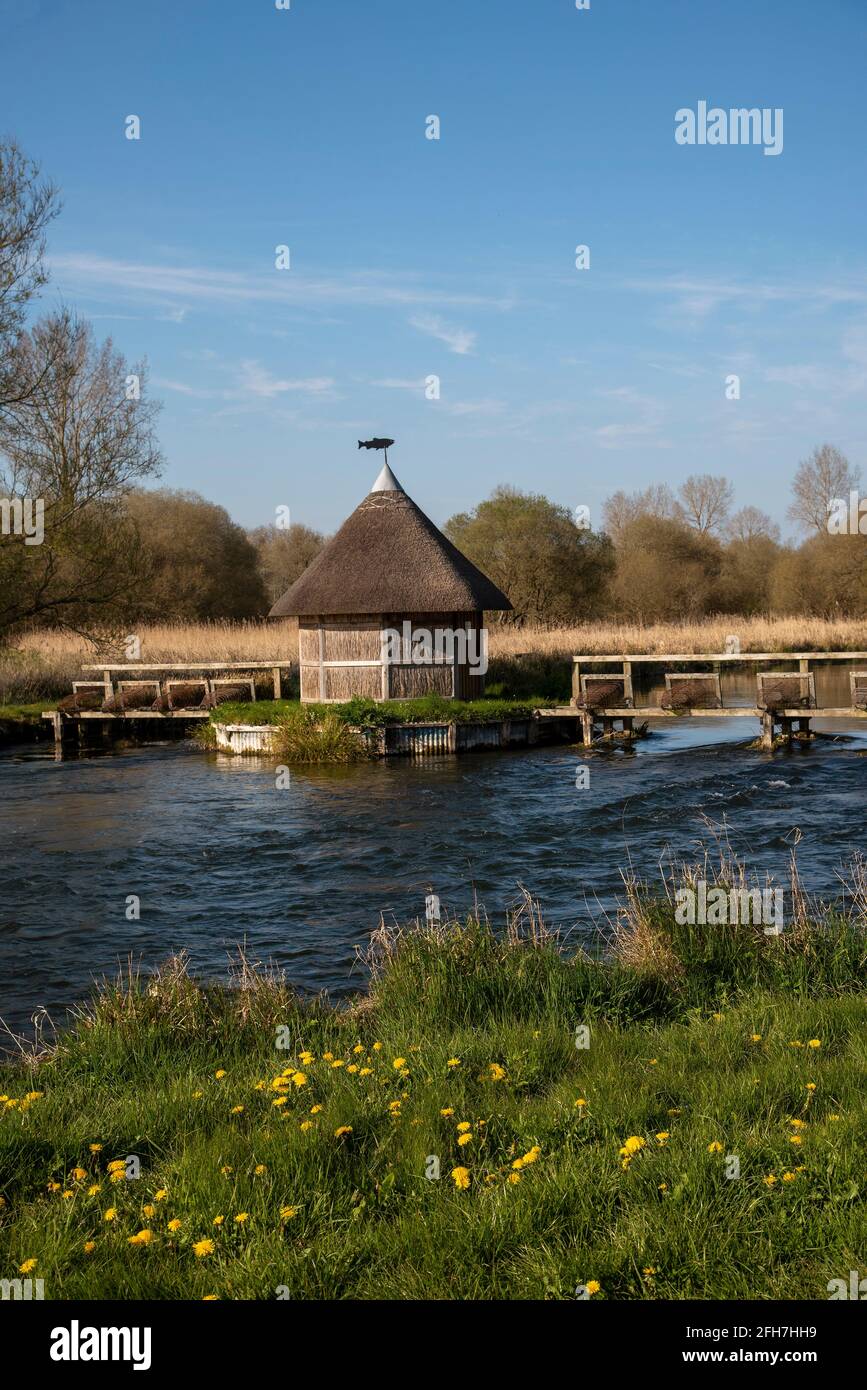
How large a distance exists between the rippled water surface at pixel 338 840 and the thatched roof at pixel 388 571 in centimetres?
393

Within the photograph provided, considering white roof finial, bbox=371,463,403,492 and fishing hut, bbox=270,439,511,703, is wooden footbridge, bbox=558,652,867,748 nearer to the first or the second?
fishing hut, bbox=270,439,511,703

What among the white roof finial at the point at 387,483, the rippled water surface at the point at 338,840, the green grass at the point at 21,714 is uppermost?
the white roof finial at the point at 387,483

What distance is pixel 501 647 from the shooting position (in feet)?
114

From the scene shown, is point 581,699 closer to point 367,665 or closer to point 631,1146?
point 367,665

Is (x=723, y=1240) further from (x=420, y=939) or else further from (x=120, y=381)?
(x=120, y=381)

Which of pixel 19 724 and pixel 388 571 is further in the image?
pixel 19 724

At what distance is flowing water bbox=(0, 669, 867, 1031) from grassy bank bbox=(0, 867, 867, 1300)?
A: 2334mm

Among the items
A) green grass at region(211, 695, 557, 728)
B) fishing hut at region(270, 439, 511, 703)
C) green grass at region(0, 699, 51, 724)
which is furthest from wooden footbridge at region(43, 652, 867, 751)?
fishing hut at region(270, 439, 511, 703)

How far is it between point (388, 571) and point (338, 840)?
11462 mm

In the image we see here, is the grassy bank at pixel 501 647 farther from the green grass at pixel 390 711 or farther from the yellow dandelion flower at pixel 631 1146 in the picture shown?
the yellow dandelion flower at pixel 631 1146

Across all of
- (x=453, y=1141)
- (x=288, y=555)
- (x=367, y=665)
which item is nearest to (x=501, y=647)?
(x=367, y=665)

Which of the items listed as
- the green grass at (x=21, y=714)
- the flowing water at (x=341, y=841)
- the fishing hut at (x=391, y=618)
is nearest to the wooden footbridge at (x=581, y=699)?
the flowing water at (x=341, y=841)

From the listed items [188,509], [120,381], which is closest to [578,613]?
[188,509]

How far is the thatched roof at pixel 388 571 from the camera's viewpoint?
2553 centimetres
